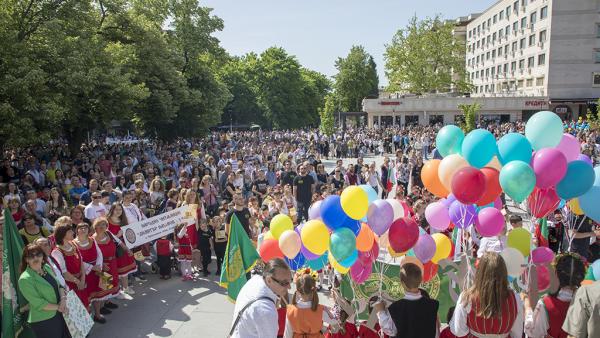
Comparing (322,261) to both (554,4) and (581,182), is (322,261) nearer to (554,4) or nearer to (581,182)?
(581,182)

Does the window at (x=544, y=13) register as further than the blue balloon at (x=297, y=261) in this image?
Yes

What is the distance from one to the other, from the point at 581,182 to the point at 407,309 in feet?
9.28

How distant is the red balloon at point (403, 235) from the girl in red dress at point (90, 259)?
165 inches

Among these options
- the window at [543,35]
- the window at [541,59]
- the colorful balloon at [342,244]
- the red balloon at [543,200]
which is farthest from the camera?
the window at [541,59]

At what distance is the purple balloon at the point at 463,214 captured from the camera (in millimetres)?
5523

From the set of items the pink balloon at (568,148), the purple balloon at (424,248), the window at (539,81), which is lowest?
the purple balloon at (424,248)

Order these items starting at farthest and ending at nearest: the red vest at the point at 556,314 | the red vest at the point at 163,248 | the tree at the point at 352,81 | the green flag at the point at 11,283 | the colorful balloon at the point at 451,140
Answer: the tree at the point at 352,81 < the red vest at the point at 163,248 < the colorful balloon at the point at 451,140 < the green flag at the point at 11,283 < the red vest at the point at 556,314

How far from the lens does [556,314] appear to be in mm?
3639

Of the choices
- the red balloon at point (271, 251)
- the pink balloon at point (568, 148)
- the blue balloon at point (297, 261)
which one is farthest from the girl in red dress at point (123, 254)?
the pink balloon at point (568, 148)

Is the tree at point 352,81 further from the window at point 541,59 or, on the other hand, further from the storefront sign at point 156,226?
the storefront sign at point 156,226

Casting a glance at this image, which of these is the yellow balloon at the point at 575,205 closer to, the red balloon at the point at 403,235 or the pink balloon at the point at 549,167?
the pink balloon at the point at 549,167

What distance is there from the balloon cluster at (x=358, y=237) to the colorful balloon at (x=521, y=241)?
0.73 metres

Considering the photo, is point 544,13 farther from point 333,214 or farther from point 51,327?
point 51,327

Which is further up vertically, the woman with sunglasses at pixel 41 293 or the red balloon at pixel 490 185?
the red balloon at pixel 490 185
